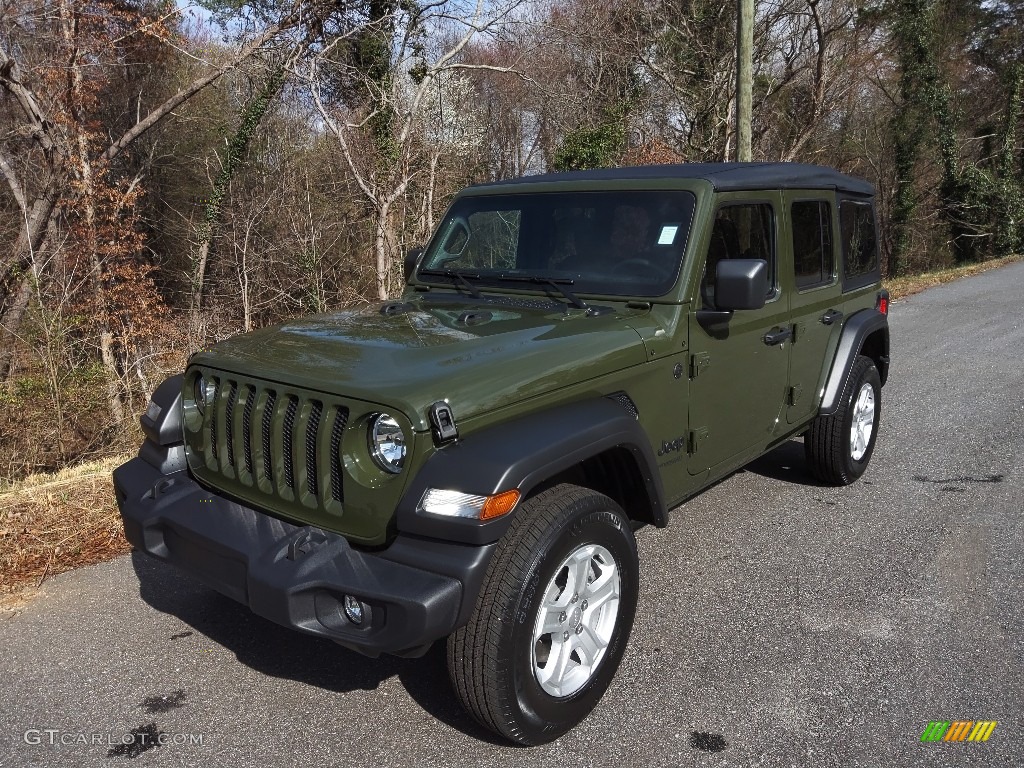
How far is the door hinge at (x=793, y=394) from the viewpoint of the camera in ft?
14.6

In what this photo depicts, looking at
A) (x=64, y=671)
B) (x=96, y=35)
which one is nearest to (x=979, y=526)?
(x=64, y=671)

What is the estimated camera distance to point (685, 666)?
3.29 metres

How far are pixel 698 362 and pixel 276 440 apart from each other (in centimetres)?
183

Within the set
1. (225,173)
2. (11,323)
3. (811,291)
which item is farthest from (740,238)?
(225,173)

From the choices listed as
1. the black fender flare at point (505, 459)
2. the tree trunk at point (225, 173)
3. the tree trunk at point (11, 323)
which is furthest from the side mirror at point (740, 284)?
the tree trunk at point (225, 173)

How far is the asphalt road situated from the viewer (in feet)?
9.23

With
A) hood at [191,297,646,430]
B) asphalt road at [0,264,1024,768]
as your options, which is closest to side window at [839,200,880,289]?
asphalt road at [0,264,1024,768]

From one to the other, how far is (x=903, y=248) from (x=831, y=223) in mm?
24616

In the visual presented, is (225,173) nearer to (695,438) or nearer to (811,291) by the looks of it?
(811,291)

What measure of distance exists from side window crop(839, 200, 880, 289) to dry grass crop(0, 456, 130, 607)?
14.5 ft

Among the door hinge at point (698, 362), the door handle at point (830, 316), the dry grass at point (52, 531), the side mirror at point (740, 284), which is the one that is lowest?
the dry grass at point (52, 531)

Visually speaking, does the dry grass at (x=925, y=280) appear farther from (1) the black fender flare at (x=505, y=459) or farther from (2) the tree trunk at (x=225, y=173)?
(1) the black fender flare at (x=505, y=459)

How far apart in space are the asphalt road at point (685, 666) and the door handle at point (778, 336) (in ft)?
3.59

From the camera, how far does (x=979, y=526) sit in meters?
4.56
